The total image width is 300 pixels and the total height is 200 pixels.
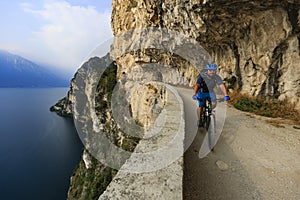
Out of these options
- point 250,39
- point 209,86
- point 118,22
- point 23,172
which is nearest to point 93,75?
point 118,22

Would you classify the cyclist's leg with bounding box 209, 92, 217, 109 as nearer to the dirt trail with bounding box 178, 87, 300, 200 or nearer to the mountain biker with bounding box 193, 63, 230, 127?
the mountain biker with bounding box 193, 63, 230, 127

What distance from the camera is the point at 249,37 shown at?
33.1 feet

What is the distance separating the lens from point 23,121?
81.9m

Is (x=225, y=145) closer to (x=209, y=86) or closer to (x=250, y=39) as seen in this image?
(x=209, y=86)

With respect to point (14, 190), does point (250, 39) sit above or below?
above

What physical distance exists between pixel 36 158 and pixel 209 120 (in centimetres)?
6012

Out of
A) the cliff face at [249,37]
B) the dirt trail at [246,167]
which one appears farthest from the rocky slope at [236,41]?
the dirt trail at [246,167]

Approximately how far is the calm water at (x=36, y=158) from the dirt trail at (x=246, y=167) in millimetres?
48611

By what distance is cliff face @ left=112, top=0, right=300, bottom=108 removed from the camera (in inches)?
315

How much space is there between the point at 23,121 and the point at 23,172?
148 feet

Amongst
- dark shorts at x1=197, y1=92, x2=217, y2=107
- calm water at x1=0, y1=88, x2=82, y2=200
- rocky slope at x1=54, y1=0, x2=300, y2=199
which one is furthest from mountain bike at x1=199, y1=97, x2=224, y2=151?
calm water at x1=0, y1=88, x2=82, y2=200

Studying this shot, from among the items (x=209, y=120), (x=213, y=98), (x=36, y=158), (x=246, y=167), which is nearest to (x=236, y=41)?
(x=213, y=98)

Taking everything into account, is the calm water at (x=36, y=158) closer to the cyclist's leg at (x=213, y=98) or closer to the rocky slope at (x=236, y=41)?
the rocky slope at (x=236, y=41)

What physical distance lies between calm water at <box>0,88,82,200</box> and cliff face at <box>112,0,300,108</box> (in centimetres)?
4680
